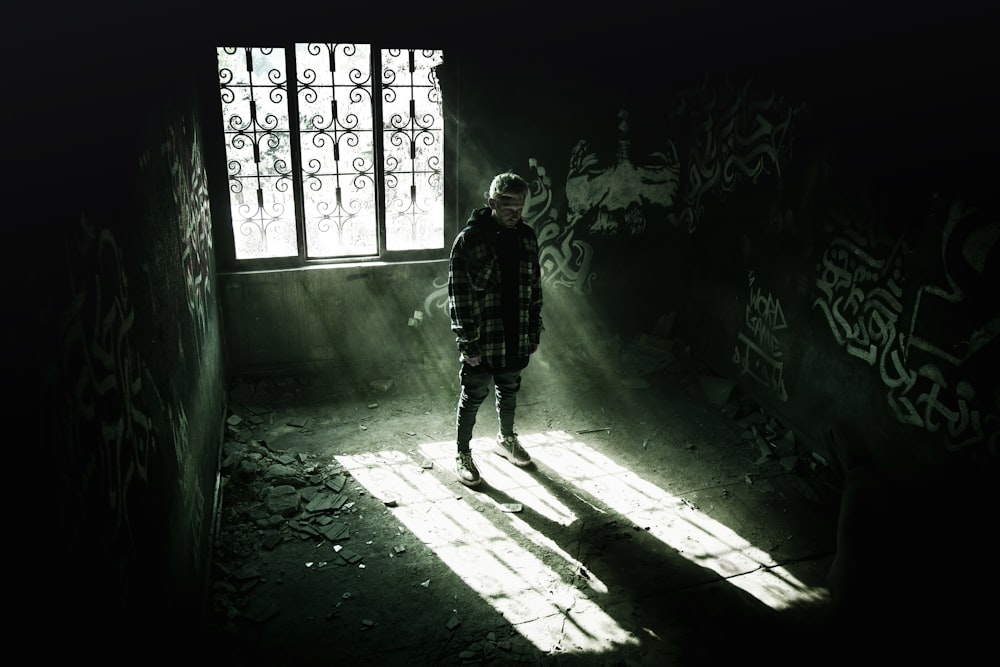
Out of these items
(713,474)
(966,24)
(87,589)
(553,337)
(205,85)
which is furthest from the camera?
(553,337)

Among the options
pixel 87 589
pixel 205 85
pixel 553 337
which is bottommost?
pixel 553 337

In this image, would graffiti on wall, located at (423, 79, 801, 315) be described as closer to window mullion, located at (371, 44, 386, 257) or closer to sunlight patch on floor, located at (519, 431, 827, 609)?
window mullion, located at (371, 44, 386, 257)

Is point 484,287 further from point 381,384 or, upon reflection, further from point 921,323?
point 921,323

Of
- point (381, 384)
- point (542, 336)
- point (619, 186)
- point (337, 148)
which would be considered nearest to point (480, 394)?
point (381, 384)

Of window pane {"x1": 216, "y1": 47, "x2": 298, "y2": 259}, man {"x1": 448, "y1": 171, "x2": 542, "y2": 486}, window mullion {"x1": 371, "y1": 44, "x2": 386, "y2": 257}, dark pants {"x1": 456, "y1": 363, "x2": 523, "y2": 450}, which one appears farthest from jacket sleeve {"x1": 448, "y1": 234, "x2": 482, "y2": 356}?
window pane {"x1": 216, "y1": 47, "x2": 298, "y2": 259}

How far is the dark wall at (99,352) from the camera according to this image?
56.0 inches

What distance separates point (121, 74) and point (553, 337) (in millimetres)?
4885

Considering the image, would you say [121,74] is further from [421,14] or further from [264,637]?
[421,14]

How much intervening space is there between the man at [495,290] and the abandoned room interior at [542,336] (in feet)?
3.21

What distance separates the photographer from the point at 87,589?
1593mm

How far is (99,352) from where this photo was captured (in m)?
1.91

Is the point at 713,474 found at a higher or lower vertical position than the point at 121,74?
lower

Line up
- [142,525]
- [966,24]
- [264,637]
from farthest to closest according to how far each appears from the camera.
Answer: [966,24]
[264,637]
[142,525]

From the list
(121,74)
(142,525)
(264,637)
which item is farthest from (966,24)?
(264,637)
